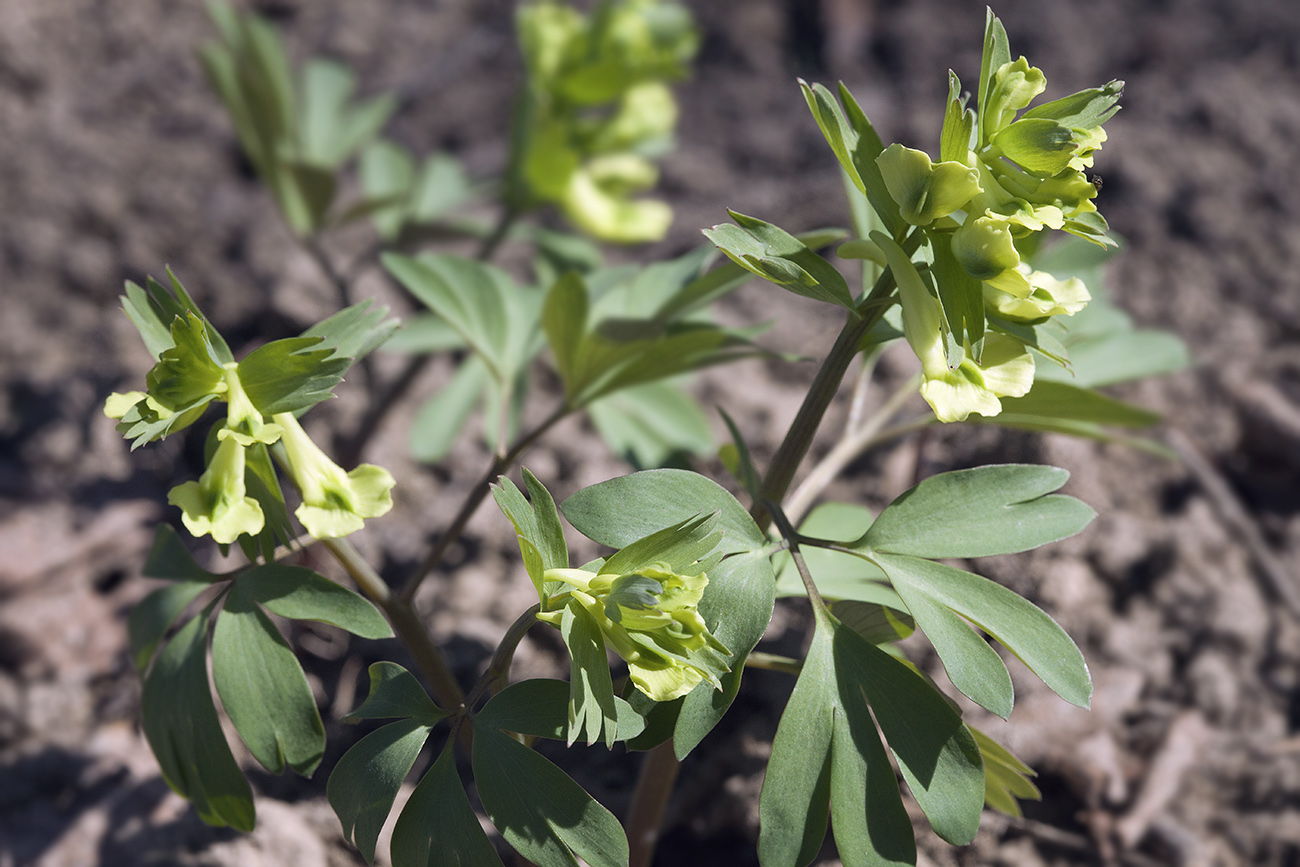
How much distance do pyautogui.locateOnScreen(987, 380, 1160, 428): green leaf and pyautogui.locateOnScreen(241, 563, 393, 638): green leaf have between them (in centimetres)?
64

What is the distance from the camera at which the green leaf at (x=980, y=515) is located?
0.73 meters

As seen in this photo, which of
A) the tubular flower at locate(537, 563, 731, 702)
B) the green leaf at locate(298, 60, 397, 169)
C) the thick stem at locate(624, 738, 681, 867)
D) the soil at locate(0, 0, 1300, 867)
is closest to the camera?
the tubular flower at locate(537, 563, 731, 702)

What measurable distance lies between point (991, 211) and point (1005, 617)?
33 cm

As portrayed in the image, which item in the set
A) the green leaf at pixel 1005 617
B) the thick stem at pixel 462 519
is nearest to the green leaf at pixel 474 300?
the thick stem at pixel 462 519

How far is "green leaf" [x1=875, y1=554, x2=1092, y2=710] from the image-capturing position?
678mm

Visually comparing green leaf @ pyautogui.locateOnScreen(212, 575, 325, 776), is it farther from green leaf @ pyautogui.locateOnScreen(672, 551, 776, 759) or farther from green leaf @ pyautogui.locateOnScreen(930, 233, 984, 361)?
green leaf @ pyautogui.locateOnScreen(930, 233, 984, 361)

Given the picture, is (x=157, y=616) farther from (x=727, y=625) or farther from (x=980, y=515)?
(x=980, y=515)

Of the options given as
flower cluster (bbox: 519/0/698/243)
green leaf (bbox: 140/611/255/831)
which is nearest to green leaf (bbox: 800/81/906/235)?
green leaf (bbox: 140/611/255/831)

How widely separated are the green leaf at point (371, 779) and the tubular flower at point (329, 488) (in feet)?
0.58

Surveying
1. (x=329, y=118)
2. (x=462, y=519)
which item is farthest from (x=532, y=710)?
(x=329, y=118)

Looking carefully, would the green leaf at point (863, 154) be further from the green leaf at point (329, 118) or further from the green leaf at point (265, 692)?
the green leaf at point (329, 118)

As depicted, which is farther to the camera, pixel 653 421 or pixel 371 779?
pixel 653 421

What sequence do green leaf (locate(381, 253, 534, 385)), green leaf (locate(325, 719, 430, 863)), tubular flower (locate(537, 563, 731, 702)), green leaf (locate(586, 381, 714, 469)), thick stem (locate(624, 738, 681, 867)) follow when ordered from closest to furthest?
tubular flower (locate(537, 563, 731, 702))
green leaf (locate(325, 719, 430, 863))
thick stem (locate(624, 738, 681, 867))
green leaf (locate(381, 253, 534, 385))
green leaf (locate(586, 381, 714, 469))

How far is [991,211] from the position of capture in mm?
630
